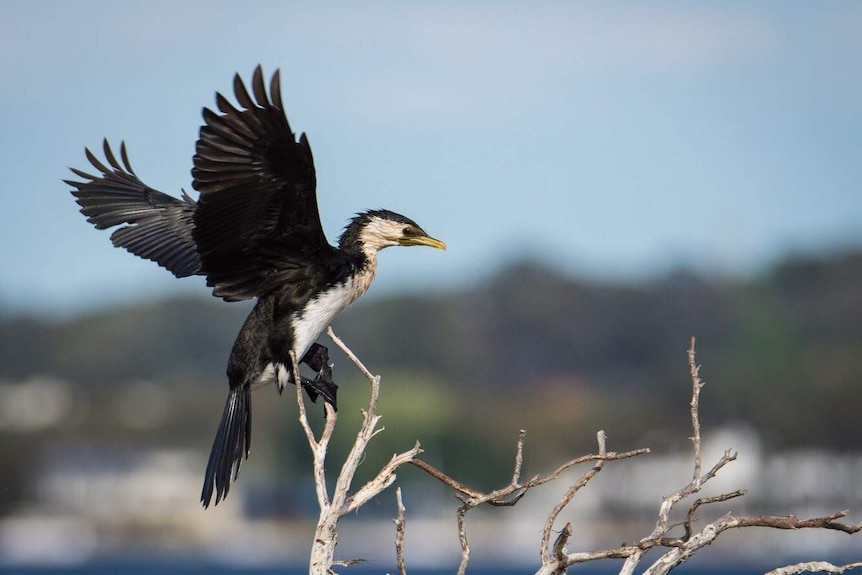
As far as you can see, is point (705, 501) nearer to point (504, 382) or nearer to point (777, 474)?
point (777, 474)

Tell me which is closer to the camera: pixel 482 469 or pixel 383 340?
pixel 482 469

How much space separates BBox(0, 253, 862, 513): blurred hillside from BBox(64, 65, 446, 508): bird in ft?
134

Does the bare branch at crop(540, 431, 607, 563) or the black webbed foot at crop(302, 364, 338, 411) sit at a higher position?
the black webbed foot at crop(302, 364, 338, 411)

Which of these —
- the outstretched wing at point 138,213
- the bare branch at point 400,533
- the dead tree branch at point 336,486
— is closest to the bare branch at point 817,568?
the bare branch at point 400,533

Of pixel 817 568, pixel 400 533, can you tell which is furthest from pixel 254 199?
pixel 817 568

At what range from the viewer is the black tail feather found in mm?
6594

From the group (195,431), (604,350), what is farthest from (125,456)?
(604,350)

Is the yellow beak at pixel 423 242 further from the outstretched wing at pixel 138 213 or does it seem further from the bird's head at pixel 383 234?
the outstretched wing at pixel 138 213

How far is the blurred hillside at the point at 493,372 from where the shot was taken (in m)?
58.3

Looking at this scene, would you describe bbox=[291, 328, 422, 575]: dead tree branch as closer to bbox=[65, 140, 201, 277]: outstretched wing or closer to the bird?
the bird

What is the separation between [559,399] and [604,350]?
12069 millimetres

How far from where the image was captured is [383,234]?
725 centimetres

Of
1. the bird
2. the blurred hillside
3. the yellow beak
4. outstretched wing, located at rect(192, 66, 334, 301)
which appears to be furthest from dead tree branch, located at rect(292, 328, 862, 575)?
the blurred hillside

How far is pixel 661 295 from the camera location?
80.0 meters
